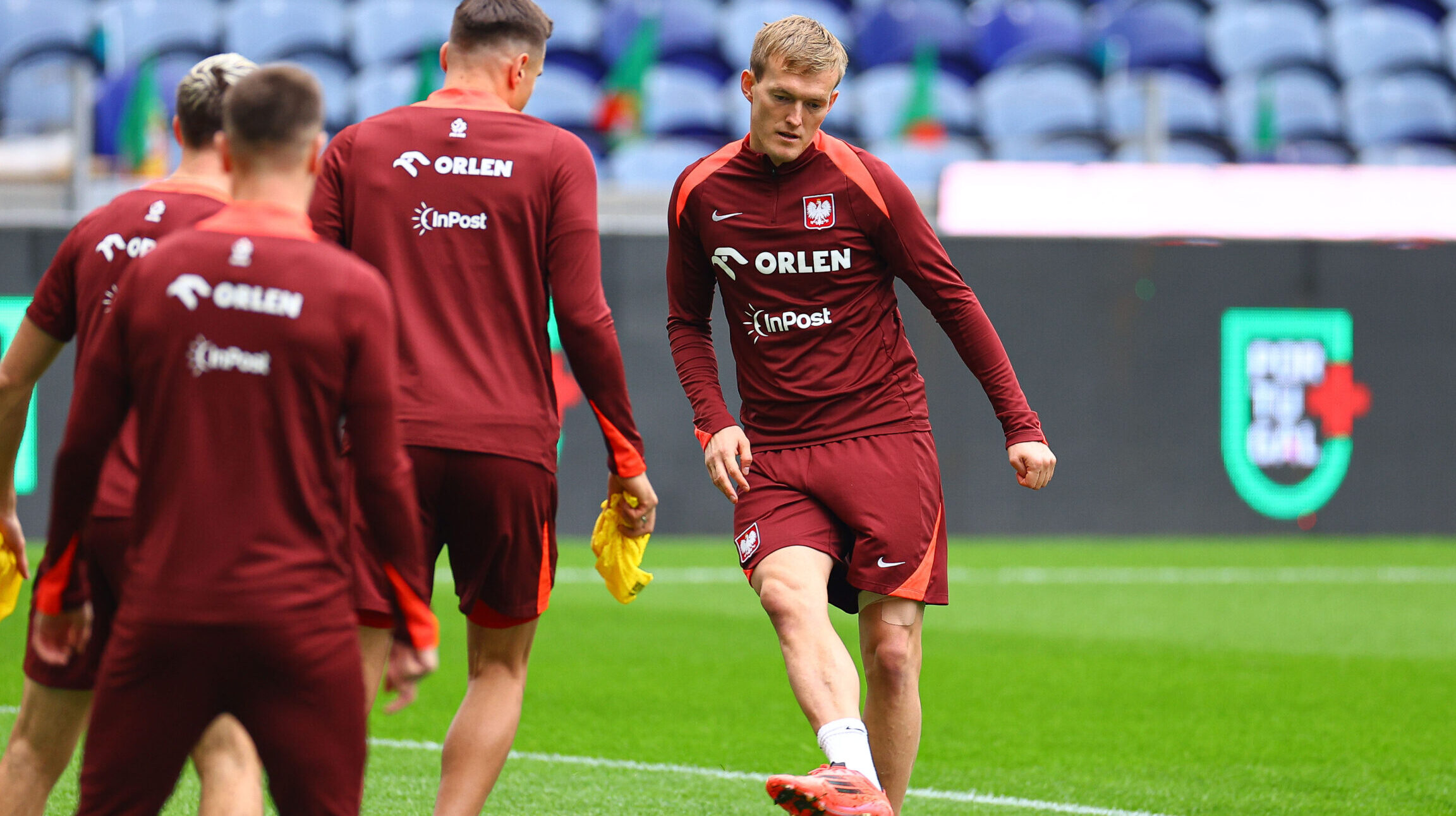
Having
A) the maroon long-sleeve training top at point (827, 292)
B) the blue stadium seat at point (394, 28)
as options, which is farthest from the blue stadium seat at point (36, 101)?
the maroon long-sleeve training top at point (827, 292)

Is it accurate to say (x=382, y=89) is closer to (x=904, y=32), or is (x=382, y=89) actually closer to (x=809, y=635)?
(x=904, y=32)

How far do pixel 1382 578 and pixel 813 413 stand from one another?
28.9 ft

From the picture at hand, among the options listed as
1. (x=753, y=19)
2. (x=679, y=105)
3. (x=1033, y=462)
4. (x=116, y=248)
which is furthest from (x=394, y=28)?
(x=116, y=248)

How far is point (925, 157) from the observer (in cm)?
1644

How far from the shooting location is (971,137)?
1944 cm

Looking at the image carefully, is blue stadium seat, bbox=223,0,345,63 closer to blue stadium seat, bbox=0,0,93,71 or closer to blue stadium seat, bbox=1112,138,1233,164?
blue stadium seat, bbox=0,0,93,71

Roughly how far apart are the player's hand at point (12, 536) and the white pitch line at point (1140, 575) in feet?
24.2

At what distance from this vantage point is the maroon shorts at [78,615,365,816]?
2.44 meters

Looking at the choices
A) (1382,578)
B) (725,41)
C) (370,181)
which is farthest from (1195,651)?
(725,41)

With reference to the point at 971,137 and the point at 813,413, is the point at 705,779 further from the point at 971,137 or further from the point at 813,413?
the point at 971,137

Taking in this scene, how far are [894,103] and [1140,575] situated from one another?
9.35 metres

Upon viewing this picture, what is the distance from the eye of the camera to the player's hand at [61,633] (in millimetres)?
2779

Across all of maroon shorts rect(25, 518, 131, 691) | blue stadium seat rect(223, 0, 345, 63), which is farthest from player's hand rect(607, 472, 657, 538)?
blue stadium seat rect(223, 0, 345, 63)

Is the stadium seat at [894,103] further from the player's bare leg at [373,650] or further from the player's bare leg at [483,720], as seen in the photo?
the player's bare leg at [373,650]
